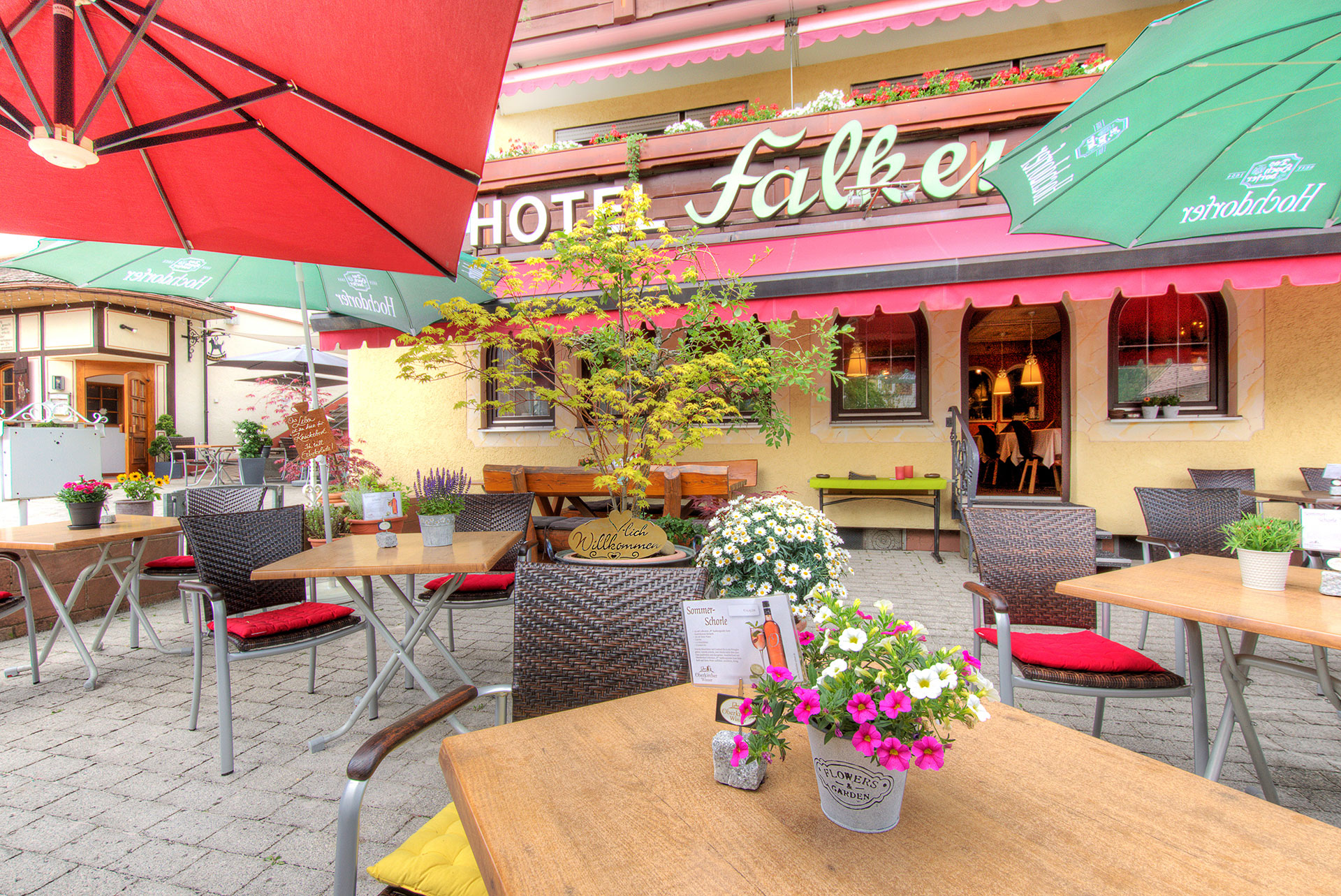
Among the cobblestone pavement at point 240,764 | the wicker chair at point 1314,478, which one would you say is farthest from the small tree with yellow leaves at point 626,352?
the wicker chair at point 1314,478

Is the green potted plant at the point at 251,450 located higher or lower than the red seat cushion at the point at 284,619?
higher

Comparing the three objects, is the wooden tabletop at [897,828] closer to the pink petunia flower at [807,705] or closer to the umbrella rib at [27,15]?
the pink petunia flower at [807,705]

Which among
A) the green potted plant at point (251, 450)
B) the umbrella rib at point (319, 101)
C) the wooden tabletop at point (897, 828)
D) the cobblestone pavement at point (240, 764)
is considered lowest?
the cobblestone pavement at point (240, 764)

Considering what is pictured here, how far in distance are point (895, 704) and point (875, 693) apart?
0.17ft

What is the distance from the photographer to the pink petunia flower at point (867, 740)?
0.84m

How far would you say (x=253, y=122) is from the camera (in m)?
2.35

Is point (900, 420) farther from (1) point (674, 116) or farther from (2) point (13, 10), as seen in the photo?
(2) point (13, 10)

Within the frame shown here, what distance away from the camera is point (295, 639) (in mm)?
2811

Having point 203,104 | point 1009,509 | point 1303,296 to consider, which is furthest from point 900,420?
point 203,104

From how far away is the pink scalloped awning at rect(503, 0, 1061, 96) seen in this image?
6.89 metres

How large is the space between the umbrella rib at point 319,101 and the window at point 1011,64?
719 cm

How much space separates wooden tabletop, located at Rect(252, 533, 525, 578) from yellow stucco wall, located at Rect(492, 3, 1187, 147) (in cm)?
603

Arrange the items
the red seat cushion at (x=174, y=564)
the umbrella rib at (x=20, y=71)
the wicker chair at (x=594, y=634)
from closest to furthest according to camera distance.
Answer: the umbrella rib at (x=20, y=71) → the wicker chair at (x=594, y=634) → the red seat cushion at (x=174, y=564)

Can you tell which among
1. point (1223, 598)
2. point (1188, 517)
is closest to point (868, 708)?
point (1223, 598)
